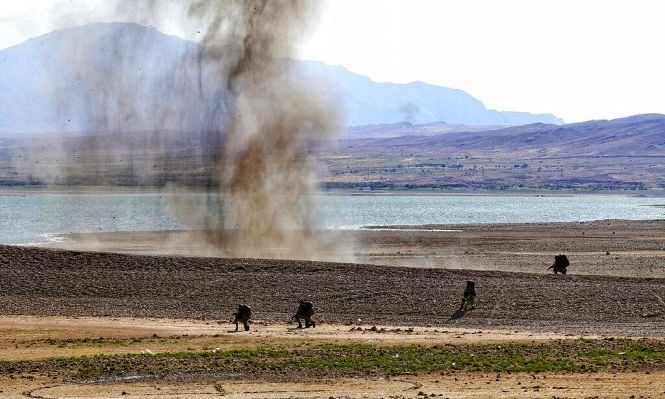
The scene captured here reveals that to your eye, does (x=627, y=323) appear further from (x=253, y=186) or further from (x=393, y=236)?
(x=393, y=236)

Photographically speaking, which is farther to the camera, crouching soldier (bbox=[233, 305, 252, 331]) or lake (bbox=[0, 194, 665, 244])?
lake (bbox=[0, 194, 665, 244])

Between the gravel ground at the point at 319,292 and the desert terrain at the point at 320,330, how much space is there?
0.24 ft

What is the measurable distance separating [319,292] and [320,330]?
6.72 meters

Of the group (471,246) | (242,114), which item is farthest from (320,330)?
(471,246)

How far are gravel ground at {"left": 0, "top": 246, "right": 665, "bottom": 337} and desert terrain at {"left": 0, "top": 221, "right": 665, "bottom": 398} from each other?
0.07 m

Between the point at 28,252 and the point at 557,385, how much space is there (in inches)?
972

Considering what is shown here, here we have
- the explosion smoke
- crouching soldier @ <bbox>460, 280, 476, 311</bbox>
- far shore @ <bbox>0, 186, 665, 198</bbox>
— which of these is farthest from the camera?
far shore @ <bbox>0, 186, 665, 198</bbox>

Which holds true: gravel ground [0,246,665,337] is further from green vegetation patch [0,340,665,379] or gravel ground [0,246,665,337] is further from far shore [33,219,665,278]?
far shore [33,219,665,278]

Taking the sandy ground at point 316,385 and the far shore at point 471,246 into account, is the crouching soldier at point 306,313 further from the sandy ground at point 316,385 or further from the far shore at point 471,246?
the far shore at point 471,246

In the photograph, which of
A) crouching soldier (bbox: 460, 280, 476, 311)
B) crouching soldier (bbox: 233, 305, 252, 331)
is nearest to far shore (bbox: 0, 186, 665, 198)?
crouching soldier (bbox: 460, 280, 476, 311)

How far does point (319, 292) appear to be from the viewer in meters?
35.1

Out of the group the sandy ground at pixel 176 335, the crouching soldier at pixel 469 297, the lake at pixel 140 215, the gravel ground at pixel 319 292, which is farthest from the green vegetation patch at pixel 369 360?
the lake at pixel 140 215

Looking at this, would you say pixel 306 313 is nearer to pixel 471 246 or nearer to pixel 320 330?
pixel 320 330

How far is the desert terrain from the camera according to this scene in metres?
20.4
